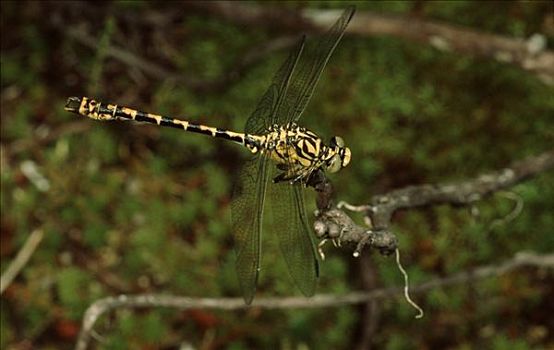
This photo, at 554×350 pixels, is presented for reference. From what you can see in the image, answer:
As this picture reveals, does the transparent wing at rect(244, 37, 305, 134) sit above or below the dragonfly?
above

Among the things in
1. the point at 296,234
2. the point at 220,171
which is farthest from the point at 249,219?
the point at 220,171

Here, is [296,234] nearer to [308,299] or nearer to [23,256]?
[308,299]

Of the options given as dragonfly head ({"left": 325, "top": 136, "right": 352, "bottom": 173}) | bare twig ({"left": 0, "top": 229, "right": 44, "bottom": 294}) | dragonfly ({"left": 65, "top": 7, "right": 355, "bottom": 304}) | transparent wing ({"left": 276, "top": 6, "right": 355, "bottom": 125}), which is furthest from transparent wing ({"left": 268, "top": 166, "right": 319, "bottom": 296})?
bare twig ({"left": 0, "top": 229, "right": 44, "bottom": 294})

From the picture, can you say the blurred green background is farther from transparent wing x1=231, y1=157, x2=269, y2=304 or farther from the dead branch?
transparent wing x1=231, y1=157, x2=269, y2=304

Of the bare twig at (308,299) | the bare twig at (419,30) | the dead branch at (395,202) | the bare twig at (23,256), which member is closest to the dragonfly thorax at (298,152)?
the dead branch at (395,202)

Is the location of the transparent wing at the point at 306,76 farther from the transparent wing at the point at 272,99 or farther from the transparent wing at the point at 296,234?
the transparent wing at the point at 296,234
